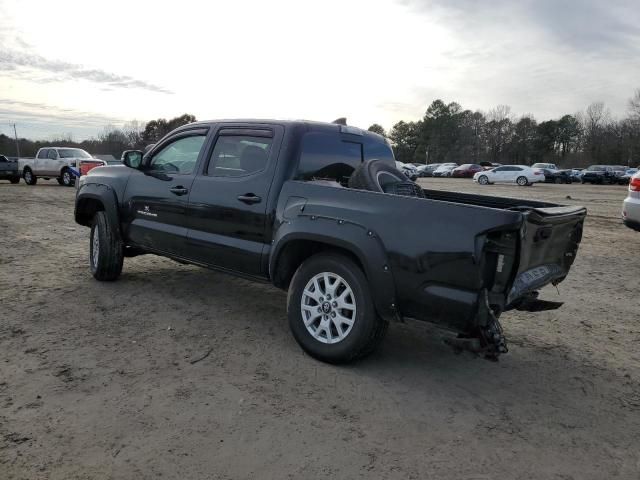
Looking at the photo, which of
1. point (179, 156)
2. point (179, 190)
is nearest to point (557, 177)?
point (179, 156)

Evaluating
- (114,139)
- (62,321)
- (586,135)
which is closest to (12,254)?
(62,321)

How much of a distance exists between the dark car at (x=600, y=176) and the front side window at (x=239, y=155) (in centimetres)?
4476

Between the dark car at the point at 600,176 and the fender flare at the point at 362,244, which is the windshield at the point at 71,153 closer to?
the fender flare at the point at 362,244

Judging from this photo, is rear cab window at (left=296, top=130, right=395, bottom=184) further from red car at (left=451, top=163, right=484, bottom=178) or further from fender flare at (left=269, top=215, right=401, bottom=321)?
red car at (left=451, top=163, right=484, bottom=178)

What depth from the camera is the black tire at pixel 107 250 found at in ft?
19.5

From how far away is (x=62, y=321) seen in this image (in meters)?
4.74

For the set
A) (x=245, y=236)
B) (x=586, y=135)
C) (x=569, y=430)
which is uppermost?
(x=586, y=135)

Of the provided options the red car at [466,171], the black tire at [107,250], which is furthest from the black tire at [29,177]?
the red car at [466,171]

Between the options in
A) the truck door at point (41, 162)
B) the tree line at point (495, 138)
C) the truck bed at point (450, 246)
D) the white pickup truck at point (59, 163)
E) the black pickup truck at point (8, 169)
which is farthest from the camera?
the tree line at point (495, 138)

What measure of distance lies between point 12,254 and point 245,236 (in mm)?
4890

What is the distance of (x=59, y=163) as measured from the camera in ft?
76.6

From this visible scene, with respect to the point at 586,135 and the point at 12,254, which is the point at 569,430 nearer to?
the point at 12,254

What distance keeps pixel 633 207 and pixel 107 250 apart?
7973 millimetres

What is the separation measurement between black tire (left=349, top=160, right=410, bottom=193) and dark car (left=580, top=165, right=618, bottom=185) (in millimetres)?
44172
